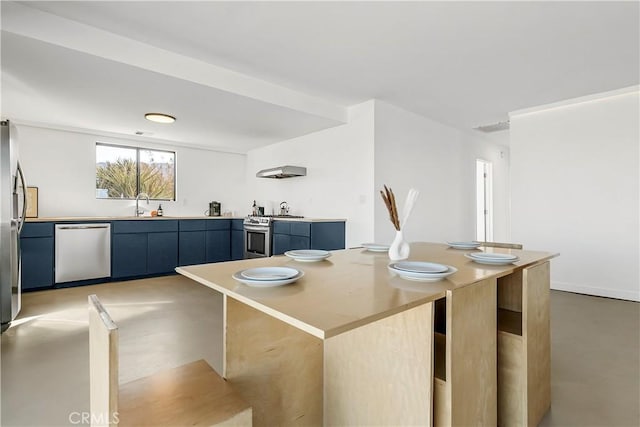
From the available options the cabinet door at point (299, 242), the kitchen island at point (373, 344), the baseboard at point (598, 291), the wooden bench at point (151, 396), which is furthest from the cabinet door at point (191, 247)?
the baseboard at point (598, 291)

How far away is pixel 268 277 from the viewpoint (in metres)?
1.15

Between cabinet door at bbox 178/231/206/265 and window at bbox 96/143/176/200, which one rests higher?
window at bbox 96/143/176/200

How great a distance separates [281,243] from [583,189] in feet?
13.1

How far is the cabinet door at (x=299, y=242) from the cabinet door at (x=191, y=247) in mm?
1720

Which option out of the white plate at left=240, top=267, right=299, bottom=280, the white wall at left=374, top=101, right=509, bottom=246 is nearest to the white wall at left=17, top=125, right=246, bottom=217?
the white wall at left=374, top=101, right=509, bottom=246

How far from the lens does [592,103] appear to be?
4.01 metres

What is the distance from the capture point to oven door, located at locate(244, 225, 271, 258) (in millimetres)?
4770

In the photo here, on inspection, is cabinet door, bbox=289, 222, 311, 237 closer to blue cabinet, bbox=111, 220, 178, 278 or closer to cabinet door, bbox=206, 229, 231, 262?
cabinet door, bbox=206, 229, 231, 262

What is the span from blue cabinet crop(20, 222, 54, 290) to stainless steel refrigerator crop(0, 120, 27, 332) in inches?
51.2

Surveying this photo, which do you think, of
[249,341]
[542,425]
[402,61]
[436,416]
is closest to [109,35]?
[402,61]

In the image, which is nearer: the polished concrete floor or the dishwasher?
the polished concrete floor

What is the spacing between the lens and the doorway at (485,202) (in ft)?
21.3

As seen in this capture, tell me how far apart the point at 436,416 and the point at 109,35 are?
3354 mm

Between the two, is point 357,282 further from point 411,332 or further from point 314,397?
point 314,397
